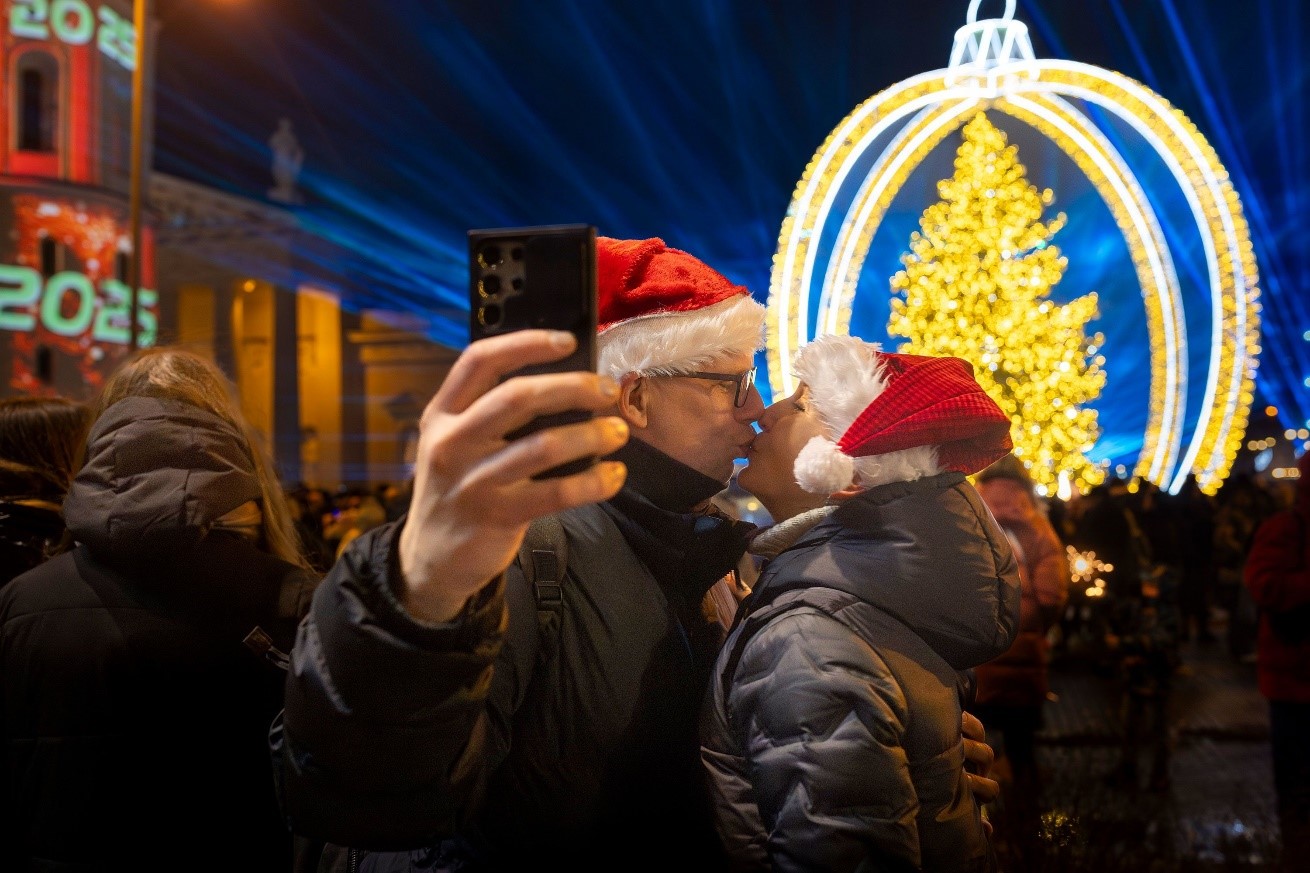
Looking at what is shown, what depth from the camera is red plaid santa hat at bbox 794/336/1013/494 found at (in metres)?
2.03

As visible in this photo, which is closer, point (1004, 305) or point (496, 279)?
point (496, 279)

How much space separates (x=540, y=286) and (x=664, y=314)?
129 cm

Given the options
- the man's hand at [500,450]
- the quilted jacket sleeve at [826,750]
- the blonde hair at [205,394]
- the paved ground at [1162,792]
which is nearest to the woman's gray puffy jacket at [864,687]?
the quilted jacket sleeve at [826,750]

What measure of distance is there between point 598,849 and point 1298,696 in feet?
16.9

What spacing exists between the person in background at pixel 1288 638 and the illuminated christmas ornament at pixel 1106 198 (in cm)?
546

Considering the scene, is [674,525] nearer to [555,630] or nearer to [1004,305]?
[555,630]

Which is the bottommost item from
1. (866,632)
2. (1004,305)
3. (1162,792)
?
(1162,792)

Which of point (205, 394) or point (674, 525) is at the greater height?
point (205, 394)

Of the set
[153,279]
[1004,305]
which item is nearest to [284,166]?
[153,279]

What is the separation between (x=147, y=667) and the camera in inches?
92.8

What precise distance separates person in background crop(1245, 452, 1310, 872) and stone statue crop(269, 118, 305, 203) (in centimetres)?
4132

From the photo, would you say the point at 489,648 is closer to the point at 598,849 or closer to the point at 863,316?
the point at 598,849

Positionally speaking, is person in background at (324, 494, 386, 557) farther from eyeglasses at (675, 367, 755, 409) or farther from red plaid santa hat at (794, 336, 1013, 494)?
red plaid santa hat at (794, 336, 1013, 494)

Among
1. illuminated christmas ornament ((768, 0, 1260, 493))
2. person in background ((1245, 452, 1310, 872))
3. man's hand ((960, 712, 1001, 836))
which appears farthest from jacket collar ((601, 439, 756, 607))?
illuminated christmas ornament ((768, 0, 1260, 493))
